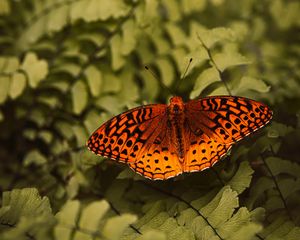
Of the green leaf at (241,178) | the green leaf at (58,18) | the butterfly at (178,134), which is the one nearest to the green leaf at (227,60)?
the butterfly at (178,134)

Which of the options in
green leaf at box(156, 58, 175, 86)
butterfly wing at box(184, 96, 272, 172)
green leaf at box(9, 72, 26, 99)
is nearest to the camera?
butterfly wing at box(184, 96, 272, 172)

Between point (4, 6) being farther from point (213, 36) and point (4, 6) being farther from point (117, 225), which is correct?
point (117, 225)

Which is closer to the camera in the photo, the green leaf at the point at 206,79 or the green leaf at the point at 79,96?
the green leaf at the point at 206,79

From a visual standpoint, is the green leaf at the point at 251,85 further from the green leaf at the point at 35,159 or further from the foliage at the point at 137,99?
the green leaf at the point at 35,159

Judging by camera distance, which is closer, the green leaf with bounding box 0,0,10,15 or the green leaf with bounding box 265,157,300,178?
the green leaf with bounding box 265,157,300,178

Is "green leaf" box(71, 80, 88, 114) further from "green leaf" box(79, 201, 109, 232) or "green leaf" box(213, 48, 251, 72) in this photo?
"green leaf" box(79, 201, 109, 232)

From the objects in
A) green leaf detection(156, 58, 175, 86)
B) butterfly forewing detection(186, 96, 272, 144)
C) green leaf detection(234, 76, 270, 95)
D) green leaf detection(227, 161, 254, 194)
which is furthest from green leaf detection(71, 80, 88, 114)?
green leaf detection(227, 161, 254, 194)

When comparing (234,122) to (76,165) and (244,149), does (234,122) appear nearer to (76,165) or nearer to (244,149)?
(244,149)

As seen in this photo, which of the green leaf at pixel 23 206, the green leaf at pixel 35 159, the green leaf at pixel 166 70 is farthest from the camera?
the green leaf at pixel 166 70
